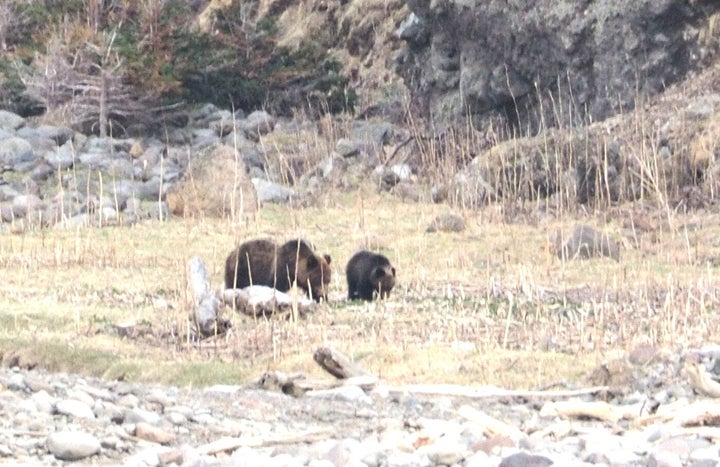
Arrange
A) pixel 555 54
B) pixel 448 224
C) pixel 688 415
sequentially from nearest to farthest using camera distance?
pixel 688 415
pixel 448 224
pixel 555 54

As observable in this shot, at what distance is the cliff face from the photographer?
85.0ft

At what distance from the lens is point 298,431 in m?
8.63

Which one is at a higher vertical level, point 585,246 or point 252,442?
point 585,246

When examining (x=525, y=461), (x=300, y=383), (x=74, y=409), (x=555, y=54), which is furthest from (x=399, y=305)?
(x=555, y=54)

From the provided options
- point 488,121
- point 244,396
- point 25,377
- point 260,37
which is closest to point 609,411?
point 244,396

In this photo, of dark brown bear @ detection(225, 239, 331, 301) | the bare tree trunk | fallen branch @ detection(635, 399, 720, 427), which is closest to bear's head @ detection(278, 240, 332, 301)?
dark brown bear @ detection(225, 239, 331, 301)

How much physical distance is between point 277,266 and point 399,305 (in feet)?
5.53

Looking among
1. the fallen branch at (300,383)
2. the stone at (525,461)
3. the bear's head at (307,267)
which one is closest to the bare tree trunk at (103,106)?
the bear's head at (307,267)

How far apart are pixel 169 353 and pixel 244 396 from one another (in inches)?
111

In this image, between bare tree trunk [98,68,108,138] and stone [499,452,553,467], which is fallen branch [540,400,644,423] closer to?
stone [499,452,553,467]

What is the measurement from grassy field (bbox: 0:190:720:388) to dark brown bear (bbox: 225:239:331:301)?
0.37 meters

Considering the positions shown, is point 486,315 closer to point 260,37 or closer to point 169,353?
point 169,353

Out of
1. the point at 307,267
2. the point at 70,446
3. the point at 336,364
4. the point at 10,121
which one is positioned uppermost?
the point at 10,121

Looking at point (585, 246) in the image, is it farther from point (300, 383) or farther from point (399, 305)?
point (300, 383)
